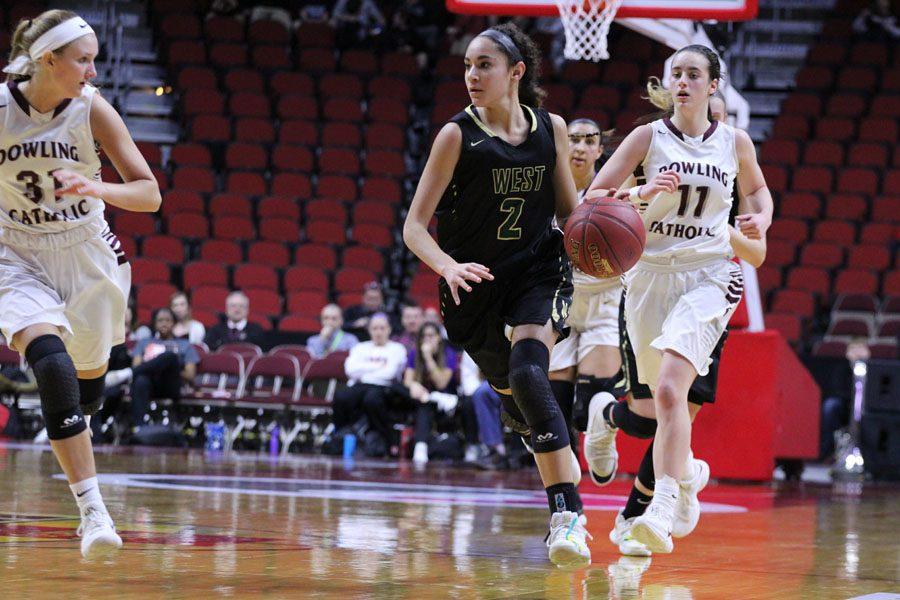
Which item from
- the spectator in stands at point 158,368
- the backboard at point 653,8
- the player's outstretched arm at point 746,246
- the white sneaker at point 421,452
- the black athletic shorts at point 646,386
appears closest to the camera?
the player's outstretched arm at point 746,246

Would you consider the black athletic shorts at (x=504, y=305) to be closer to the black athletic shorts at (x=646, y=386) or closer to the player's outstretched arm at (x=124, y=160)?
the black athletic shorts at (x=646, y=386)

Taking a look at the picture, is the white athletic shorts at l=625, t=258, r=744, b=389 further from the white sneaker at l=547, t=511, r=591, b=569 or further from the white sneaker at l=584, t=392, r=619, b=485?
the white sneaker at l=547, t=511, r=591, b=569

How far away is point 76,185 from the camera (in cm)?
394

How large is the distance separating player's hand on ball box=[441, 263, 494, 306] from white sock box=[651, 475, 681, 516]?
1096 mm

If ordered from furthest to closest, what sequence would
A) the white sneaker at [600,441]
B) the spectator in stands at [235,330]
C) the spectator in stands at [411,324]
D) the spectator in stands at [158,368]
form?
the spectator in stands at [235,330]
the spectator in stands at [411,324]
the spectator in stands at [158,368]
the white sneaker at [600,441]

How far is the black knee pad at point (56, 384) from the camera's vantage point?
4078mm

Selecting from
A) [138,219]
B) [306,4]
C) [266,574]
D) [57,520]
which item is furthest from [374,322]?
[306,4]

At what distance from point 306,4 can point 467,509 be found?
1556 centimetres

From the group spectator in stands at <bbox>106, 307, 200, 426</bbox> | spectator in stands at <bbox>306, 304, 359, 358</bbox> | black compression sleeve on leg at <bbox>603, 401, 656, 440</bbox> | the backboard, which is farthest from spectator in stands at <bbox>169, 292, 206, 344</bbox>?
black compression sleeve on leg at <bbox>603, 401, 656, 440</bbox>

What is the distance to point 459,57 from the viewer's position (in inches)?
760

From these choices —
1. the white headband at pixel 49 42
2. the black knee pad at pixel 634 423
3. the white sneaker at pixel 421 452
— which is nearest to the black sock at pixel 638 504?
the black knee pad at pixel 634 423

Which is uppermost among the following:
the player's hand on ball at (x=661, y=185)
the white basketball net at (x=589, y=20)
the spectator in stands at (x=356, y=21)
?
the spectator in stands at (x=356, y=21)

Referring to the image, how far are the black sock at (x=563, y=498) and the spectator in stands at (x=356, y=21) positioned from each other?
15985 mm

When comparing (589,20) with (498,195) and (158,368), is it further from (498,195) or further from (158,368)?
(158,368)
